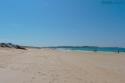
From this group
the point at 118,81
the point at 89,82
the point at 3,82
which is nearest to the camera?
the point at 3,82

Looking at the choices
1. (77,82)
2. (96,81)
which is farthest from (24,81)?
(96,81)

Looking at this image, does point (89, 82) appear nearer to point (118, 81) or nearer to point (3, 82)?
point (118, 81)

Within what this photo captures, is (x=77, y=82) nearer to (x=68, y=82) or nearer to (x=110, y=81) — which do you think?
(x=68, y=82)

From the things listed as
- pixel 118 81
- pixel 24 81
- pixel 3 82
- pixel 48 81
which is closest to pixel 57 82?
pixel 48 81

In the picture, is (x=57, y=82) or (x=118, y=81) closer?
(x=57, y=82)

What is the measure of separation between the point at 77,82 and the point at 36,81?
5.29ft

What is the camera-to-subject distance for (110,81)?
10.0 m

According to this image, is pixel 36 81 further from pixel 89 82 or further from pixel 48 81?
pixel 89 82

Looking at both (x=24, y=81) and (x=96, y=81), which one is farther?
(x=96, y=81)

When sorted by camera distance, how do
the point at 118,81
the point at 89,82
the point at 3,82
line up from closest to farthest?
the point at 3,82
the point at 89,82
the point at 118,81

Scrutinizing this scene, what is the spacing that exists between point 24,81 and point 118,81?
13.3 feet

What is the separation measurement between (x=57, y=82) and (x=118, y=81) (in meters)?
2.84

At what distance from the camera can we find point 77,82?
30.7 feet

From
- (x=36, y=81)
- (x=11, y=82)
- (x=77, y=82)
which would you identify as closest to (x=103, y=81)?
(x=77, y=82)
